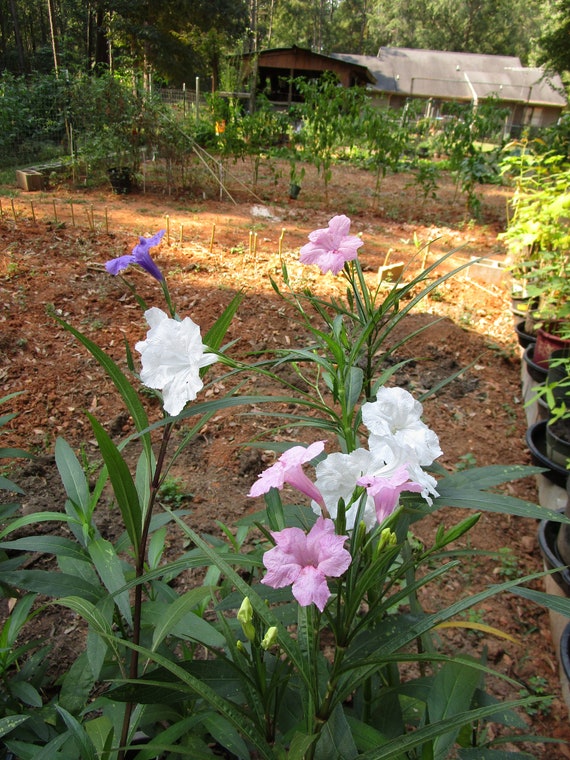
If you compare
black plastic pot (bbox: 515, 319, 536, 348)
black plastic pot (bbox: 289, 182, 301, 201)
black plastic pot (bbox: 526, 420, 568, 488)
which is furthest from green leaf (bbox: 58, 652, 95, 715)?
black plastic pot (bbox: 289, 182, 301, 201)

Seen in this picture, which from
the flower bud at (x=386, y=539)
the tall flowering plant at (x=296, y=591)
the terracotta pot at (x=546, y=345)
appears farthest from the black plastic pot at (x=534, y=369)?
the flower bud at (x=386, y=539)

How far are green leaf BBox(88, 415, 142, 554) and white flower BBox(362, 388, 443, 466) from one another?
0.39 meters

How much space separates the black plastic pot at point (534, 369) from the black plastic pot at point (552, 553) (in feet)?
4.27

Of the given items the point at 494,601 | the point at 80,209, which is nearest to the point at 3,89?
the point at 80,209

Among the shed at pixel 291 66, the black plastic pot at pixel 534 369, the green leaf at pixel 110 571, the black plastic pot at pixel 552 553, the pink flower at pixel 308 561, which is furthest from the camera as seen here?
the shed at pixel 291 66

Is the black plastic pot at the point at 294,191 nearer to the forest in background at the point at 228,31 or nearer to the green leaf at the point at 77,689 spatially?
the forest in background at the point at 228,31

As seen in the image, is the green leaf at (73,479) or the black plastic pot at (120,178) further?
the black plastic pot at (120,178)

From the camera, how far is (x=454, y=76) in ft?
102

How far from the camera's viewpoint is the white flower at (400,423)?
27.5 inches

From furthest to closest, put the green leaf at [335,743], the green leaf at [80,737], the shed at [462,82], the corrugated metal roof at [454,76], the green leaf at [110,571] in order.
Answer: the corrugated metal roof at [454,76], the shed at [462,82], the green leaf at [110,571], the green leaf at [80,737], the green leaf at [335,743]

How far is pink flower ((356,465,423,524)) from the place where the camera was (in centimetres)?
63

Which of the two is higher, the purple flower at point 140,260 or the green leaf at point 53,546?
the purple flower at point 140,260

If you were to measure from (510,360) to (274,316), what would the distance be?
1.90 m

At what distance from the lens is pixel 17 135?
394 inches
